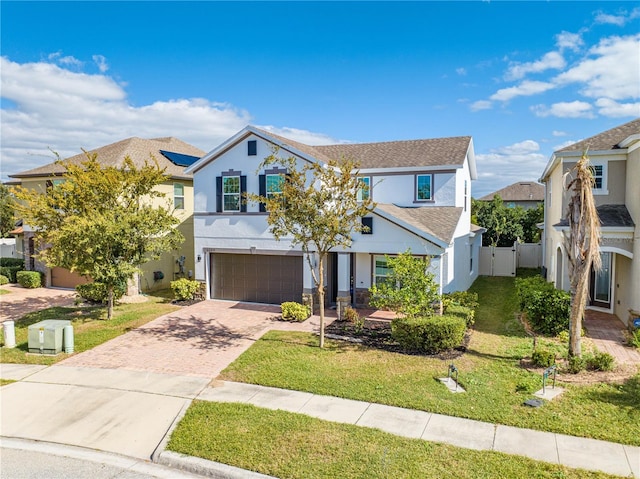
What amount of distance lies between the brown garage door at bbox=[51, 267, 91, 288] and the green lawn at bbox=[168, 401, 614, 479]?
60.9ft

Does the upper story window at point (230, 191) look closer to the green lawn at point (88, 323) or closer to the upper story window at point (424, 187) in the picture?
the green lawn at point (88, 323)

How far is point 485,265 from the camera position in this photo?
2814 centimetres

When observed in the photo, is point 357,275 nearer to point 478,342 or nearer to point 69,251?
point 478,342

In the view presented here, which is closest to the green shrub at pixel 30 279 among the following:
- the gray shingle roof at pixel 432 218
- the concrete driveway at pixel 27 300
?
the concrete driveway at pixel 27 300

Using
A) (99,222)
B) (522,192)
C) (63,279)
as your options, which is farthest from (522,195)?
(99,222)

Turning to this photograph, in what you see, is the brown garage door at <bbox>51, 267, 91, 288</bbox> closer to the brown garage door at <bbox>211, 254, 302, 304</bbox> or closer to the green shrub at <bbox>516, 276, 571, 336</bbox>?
the brown garage door at <bbox>211, 254, 302, 304</bbox>

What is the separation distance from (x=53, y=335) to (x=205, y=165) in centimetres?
962

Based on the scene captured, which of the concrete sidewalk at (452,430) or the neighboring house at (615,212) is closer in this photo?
the concrete sidewalk at (452,430)

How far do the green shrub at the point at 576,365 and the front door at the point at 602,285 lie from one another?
812cm

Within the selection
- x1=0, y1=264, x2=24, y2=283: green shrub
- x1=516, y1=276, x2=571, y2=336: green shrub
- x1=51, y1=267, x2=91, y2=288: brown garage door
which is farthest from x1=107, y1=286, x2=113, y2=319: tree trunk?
x1=516, y1=276, x2=571, y2=336: green shrub

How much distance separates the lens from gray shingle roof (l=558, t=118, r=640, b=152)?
16409mm

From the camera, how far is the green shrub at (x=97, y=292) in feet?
58.2

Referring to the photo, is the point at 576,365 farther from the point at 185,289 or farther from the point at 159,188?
the point at 159,188

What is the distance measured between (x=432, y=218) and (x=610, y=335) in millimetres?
7731
